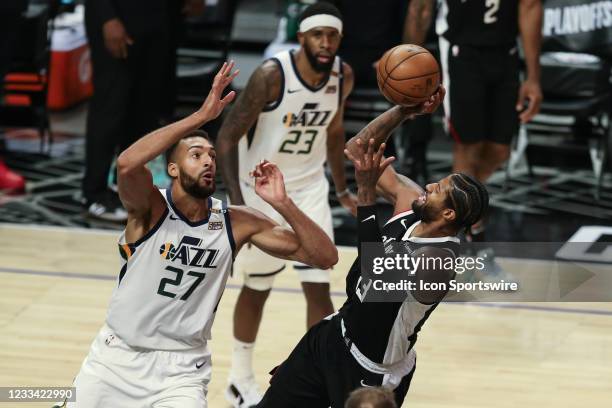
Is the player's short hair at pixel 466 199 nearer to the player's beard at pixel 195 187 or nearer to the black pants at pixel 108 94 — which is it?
the player's beard at pixel 195 187

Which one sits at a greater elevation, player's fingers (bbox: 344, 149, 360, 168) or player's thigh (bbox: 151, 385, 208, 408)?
player's fingers (bbox: 344, 149, 360, 168)

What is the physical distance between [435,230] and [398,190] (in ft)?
2.14

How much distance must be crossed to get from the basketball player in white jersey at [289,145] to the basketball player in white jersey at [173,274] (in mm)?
1174

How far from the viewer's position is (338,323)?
17.5 ft

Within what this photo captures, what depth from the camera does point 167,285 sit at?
5.20 meters

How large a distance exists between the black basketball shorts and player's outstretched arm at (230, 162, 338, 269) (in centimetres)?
349

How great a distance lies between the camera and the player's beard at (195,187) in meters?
5.19

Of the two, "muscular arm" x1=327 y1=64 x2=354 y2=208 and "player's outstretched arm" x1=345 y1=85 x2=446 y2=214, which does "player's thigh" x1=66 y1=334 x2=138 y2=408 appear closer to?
"player's outstretched arm" x1=345 y1=85 x2=446 y2=214

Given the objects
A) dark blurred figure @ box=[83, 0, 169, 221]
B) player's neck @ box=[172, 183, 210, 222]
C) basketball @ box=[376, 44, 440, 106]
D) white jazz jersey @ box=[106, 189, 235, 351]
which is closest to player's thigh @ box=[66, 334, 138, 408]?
white jazz jersey @ box=[106, 189, 235, 351]

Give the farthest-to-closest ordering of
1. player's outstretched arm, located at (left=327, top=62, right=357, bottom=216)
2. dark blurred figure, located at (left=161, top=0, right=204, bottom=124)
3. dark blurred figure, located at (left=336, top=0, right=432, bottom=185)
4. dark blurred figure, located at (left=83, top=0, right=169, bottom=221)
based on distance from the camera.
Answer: dark blurred figure, located at (left=336, top=0, right=432, bottom=185) < dark blurred figure, located at (left=161, top=0, right=204, bottom=124) < dark blurred figure, located at (left=83, top=0, right=169, bottom=221) < player's outstretched arm, located at (left=327, top=62, right=357, bottom=216)

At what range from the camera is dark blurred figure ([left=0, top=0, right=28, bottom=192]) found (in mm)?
10219

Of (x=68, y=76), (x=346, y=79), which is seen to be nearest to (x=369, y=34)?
(x=68, y=76)

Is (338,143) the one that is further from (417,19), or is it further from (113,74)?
(113,74)

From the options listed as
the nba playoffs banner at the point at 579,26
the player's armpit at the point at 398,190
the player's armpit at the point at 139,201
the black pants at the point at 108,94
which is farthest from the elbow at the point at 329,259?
the nba playoffs banner at the point at 579,26
